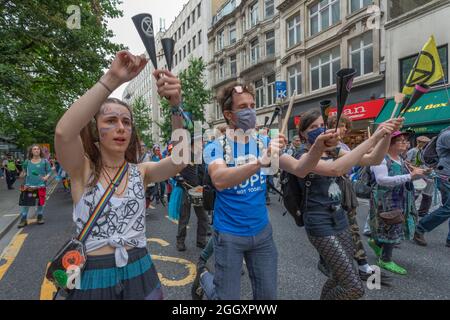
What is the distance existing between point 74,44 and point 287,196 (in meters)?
10.5

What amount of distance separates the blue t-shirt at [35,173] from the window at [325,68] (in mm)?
15170

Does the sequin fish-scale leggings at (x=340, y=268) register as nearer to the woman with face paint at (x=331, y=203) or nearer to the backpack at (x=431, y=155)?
the woman with face paint at (x=331, y=203)

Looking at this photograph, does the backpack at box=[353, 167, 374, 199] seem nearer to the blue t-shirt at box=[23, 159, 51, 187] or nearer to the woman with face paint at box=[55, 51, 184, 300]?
the woman with face paint at box=[55, 51, 184, 300]

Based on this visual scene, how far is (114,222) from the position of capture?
1.62 meters

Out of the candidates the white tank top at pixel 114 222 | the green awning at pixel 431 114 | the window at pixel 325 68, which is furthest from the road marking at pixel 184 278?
the window at pixel 325 68

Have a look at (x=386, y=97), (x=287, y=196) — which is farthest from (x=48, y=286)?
(x=386, y=97)

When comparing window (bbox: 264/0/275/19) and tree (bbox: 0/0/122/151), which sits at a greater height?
window (bbox: 264/0/275/19)

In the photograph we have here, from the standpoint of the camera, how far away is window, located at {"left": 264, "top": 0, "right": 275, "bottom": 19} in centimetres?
2432

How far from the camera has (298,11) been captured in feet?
68.7

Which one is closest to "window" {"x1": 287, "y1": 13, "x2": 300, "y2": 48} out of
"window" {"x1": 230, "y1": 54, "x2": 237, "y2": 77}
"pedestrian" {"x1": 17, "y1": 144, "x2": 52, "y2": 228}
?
"window" {"x1": 230, "y1": 54, "x2": 237, "y2": 77}

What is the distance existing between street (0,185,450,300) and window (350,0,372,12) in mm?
13573

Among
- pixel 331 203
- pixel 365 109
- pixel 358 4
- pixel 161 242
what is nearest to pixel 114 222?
pixel 331 203

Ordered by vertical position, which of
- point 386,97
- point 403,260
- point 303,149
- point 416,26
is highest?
point 416,26
